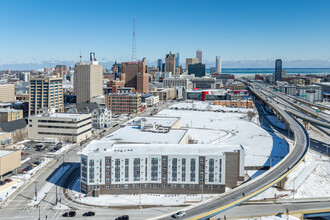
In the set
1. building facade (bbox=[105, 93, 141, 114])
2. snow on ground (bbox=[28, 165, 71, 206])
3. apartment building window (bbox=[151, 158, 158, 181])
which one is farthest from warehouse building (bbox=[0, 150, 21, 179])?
building facade (bbox=[105, 93, 141, 114])

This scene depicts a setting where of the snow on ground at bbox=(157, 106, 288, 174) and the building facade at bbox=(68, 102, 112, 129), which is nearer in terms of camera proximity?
the snow on ground at bbox=(157, 106, 288, 174)

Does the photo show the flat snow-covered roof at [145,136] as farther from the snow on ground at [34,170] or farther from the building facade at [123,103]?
the building facade at [123,103]

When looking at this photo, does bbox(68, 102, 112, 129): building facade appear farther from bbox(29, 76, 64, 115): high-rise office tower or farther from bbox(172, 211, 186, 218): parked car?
bbox(172, 211, 186, 218): parked car

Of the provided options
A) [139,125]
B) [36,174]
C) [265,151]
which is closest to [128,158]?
[36,174]

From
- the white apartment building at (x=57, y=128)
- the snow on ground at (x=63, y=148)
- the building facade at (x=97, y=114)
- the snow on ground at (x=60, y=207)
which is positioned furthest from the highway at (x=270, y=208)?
the building facade at (x=97, y=114)

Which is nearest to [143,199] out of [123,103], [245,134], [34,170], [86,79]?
[34,170]

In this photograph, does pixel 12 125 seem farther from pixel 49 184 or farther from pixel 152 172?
pixel 152 172
